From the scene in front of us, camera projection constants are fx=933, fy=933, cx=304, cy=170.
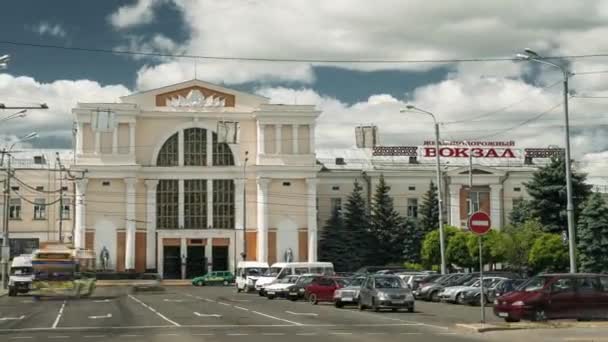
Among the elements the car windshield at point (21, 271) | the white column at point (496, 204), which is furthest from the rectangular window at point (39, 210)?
the white column at point (496, 204)

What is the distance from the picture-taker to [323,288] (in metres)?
43.4

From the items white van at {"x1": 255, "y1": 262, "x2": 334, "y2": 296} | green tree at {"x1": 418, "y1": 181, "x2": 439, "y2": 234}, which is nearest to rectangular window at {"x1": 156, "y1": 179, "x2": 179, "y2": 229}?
green tree at {"x1": 418, "y1": 181, "x2": 439, "y2": 234}

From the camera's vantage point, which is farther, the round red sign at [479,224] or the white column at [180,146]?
the white column at [180,146]

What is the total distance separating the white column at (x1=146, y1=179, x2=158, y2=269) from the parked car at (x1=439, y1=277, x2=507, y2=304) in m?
50.0

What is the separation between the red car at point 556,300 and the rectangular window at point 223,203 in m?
65.2

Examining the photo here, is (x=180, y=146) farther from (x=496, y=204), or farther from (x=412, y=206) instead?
(x=496, y=204)

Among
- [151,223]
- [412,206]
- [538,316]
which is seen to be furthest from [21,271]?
[412,206]

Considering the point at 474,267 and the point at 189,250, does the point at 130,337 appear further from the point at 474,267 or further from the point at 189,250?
the point at 189,250

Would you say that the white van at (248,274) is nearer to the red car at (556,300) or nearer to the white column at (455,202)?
the white column at (455,202)

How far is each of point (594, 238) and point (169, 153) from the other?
4836cm

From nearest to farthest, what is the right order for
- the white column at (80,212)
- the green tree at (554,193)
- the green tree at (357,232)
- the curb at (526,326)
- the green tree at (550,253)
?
the curb at (526,326) → the green tree at (550,253) → the green tree at (554,193) → the green tree at (357,232) → the white column at (80,212)

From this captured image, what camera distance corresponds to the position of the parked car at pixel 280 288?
5076cm

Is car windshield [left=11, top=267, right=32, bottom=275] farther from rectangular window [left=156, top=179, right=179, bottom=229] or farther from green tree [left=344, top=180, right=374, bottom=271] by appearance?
green tree [left=344, top=180, right=374, bottom=271]

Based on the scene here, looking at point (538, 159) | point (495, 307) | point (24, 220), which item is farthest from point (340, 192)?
point (495, 307)
